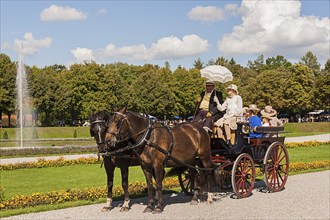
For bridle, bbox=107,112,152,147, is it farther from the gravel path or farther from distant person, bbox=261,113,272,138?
distant person, bbox=261,113,272,138

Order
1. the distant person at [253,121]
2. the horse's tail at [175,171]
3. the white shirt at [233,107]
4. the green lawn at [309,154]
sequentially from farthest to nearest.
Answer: the green lawn at [309,154]
the distant person at [253,121]
the white shirt at [233,107]
the horse's tail at [175,171]

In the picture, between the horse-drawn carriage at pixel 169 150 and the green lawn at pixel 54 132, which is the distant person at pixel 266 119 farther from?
the green lawn at pixel 54 132

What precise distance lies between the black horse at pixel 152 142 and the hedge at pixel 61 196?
6.50ft

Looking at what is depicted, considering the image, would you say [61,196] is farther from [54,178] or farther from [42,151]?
[42,151]

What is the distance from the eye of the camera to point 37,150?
2488 centimetres

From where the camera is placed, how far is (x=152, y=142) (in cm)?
977

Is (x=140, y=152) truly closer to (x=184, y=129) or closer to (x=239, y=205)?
(x=184, y=129)

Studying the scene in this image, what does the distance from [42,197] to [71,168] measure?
7.82 metres

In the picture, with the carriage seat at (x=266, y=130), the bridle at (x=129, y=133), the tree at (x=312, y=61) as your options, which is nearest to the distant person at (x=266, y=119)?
the carriage seat at (x=266, y=130)

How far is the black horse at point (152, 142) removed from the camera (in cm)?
948

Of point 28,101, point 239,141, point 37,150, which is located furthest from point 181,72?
point 239,141

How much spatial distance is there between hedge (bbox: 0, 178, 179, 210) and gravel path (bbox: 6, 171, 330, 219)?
70 centimetres

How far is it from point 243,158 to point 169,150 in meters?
2.77

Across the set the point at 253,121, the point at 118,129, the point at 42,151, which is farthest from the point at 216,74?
the point at 42,151
